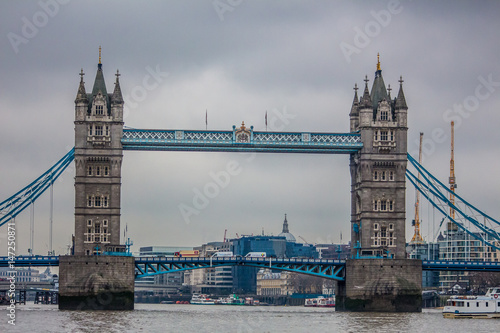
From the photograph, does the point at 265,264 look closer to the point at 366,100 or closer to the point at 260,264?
the point at 260,264

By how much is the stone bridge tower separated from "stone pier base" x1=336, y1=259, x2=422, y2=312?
13.5ft

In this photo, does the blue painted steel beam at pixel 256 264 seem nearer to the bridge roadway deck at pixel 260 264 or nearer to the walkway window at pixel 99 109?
the bridge roadway deck at pixel 260 264

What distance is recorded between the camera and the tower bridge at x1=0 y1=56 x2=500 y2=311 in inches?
5020

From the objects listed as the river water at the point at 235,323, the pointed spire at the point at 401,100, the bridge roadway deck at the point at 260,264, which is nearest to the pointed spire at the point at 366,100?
the pointed spire at the point at 401,100

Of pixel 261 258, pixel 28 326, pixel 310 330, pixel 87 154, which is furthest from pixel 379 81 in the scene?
pixel 28 326

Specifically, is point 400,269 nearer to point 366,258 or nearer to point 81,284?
point 366,258

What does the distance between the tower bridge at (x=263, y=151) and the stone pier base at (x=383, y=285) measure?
4.5 inches

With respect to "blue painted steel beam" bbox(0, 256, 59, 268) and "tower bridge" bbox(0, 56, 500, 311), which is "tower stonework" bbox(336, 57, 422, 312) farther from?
"blue painted steel beam" bbox(0, 256, 59, 268)

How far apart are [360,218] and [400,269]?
8.84 metres

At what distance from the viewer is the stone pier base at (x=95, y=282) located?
126 m

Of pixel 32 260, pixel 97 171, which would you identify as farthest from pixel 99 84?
pixel 32 260

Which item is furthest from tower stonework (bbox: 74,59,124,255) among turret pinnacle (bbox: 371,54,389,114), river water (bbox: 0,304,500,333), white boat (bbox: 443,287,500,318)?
white boat (bbox: 443,287,500,318)

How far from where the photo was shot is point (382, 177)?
136m

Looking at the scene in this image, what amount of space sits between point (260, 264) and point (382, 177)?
17.9 metres
